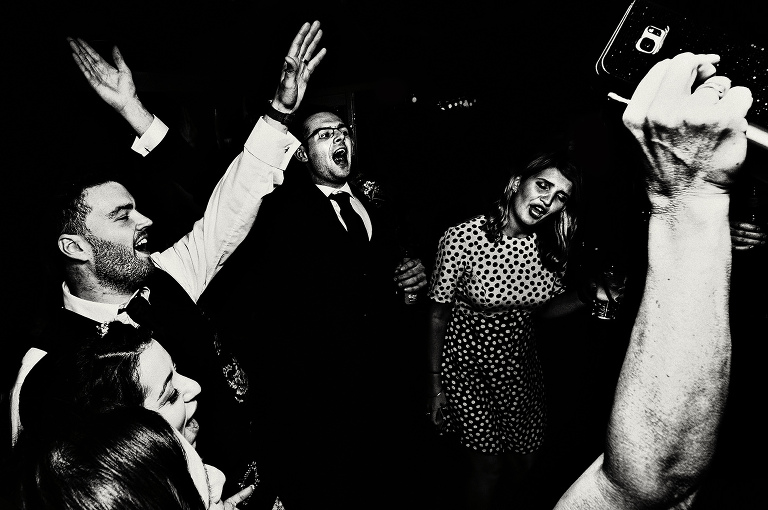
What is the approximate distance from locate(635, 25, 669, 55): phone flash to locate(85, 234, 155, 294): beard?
169 cm

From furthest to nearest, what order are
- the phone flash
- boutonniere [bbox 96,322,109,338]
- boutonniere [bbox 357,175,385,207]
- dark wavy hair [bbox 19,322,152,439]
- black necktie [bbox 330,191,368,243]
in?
boutonniere [bbox 357,175,385,207] < black necktie [bbox 330,191,368,243] < boutonniere [bbox 96,322,109,338] < dark wavy hair [bbox 19,322,152,439] < the phone flash

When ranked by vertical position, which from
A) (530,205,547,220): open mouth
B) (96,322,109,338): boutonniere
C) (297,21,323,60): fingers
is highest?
(297,21,323,60): fingers

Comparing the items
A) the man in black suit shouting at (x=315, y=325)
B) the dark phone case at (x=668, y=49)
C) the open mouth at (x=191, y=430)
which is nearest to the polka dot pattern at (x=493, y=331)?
the man in black suit shouting at (x=315, y=325)

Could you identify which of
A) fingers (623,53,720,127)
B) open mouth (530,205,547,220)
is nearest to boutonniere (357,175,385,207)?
open mouth (530,205,547,220)

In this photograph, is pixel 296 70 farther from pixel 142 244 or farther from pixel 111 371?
pixel 111 371

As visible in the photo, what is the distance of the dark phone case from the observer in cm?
79

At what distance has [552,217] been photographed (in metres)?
2.28

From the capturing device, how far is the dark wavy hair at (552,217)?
7.18 ft

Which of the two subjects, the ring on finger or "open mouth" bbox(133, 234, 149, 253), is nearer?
the ring on finger

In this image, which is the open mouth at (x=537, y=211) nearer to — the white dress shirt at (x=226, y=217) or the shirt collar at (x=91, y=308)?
the white dress shirt at (x=226, y=217)

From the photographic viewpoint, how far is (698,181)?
1.71 ft

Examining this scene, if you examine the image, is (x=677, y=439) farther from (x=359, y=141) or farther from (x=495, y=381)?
(x=359, y=141)

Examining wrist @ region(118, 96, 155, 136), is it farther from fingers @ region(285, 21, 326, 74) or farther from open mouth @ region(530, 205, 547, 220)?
open mouth @ region(530, 205, 547, 220)

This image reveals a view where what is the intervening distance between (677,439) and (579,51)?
3.74 meters
